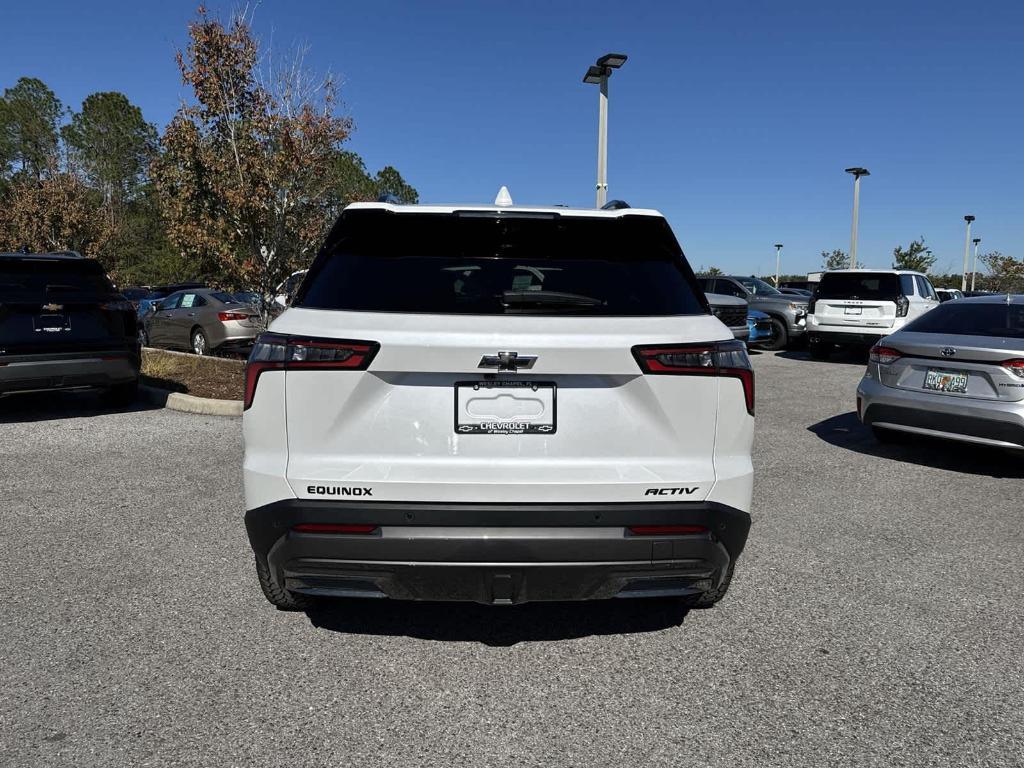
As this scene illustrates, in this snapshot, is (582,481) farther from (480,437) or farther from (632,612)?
(632,612)

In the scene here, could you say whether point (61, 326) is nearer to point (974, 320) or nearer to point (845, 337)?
point (974, 320)

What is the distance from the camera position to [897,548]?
4.65m

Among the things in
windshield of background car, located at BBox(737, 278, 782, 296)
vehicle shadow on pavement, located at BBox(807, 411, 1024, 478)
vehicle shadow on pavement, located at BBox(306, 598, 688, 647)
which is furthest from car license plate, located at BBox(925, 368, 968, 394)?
windshield of background car, located at BBox(737, 278, 782, 296)

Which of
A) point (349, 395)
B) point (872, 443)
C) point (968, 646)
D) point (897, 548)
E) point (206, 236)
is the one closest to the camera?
point (349, 395)

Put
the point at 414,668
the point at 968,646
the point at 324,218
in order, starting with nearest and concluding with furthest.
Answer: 1. the point at 414,668
2. the point at 968,646
3. the point at 324,218

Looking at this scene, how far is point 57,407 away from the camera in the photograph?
381 inches

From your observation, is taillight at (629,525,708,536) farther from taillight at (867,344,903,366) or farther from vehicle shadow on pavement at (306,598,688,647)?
taillight at (867,344,903,366)

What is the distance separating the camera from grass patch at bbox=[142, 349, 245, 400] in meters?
10.5

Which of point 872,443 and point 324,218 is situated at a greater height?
point 324,218

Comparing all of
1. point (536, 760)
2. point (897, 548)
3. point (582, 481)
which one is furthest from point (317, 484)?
point (897, 548)

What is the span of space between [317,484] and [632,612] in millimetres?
1770

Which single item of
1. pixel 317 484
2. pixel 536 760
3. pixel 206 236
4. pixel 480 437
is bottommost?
pixel 536 760

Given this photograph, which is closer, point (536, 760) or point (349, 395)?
point (536, 760)

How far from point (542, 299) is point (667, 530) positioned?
941mm
